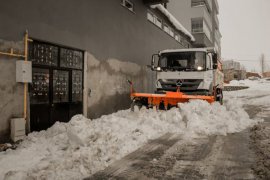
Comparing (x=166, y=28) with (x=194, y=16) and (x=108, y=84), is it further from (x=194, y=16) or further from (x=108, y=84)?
(x=194, y=16)

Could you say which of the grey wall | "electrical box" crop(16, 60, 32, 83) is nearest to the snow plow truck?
the grey wall

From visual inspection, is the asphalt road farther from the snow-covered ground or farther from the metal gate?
the metal gate

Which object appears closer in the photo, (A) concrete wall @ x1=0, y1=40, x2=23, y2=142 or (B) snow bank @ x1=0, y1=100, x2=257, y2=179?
(B) snow bank @ x1=0, y1=100, x2=257, y2=179

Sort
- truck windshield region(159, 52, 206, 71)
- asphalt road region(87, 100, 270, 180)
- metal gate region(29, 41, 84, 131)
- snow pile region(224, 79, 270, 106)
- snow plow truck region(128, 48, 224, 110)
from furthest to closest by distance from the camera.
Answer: snow pile region(224, 79, 270, 106), truck windshield region(159, 52, 206, 71), snow plow truck region(128, 48, 224, 110), metal gate region(29, 41, 84, 131), asphalt road region(87, 100, 270, 180)

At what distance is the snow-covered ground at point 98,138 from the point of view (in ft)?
14.1

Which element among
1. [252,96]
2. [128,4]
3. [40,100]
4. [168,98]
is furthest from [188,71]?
[252,96]

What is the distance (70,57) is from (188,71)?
4.67 metres

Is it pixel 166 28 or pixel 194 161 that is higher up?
pixel 166 28

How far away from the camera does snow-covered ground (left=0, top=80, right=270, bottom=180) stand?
429cm

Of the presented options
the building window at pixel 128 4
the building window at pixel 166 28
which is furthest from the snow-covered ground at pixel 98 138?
the building window at pixel 166 28

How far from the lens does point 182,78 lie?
10.2m

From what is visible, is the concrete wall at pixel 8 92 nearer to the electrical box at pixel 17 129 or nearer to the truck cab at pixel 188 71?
the electrical box at pixel 17 129

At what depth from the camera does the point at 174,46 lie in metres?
21.5

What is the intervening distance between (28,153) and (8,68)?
2.21 m
